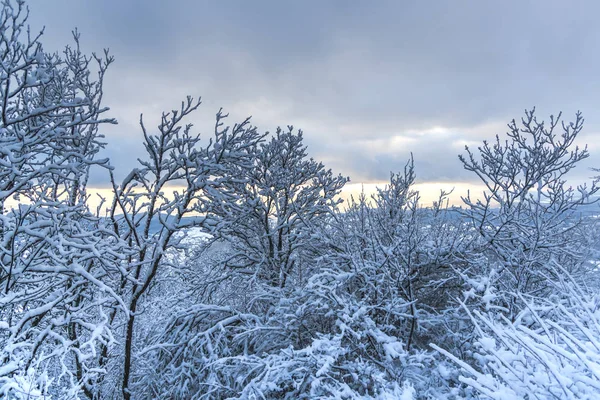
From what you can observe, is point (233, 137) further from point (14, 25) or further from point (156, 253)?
point (14, 25)

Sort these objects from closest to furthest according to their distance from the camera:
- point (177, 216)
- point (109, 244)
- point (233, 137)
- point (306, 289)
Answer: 1. point (109, 244)
2. point (306, 289)
3. point (177, 216)
4. point (233, 137)

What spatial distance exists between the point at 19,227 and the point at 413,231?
551cm

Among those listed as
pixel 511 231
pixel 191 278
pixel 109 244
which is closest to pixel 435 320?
pixel 511 231

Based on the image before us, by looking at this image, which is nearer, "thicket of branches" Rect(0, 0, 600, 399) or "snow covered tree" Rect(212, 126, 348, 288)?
"thicket of branches" Rect(0, 0, 600, 399)

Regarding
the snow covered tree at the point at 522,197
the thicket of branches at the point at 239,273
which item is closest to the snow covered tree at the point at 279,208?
the thicket of branches at the point at 239,273

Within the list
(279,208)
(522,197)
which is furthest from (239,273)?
(522,197)

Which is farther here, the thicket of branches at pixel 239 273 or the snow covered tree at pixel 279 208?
the snow covered tree at pixel 279 208

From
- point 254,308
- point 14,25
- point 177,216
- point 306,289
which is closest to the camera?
point 14,25

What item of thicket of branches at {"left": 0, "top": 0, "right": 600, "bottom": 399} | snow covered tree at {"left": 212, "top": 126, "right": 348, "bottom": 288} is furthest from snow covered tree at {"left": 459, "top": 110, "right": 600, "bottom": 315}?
snow covered tree at {"left": 212, "top": 126, "right": 348, "bottom": 288}

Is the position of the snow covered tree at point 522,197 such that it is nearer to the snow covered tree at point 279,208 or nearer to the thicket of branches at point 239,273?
the thicket of branches at point 239,273

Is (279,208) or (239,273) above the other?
(279,208)

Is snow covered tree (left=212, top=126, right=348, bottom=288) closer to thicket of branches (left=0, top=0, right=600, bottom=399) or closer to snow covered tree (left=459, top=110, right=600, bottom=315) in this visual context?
thicket of branches (left=0, top=0, right=600, bottom=399)

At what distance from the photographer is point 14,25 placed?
171 inches

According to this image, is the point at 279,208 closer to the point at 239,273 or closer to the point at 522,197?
the point at 239,273
